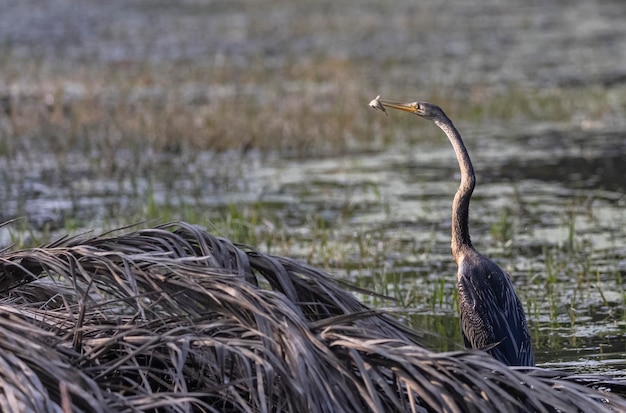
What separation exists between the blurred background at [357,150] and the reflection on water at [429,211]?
1.0 inches

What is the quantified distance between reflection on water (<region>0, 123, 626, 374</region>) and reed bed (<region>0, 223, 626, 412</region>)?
2.39 meters

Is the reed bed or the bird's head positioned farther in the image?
the bird's head

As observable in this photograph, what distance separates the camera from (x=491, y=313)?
532cm

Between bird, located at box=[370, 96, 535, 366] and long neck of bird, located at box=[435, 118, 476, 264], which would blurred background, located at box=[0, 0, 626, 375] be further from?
long neck of bird, located at box=[435, 118, 476, 264]

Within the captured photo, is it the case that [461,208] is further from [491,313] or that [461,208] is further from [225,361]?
[225,361]

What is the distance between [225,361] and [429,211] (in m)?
6.30

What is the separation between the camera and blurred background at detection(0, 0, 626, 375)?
8188 mm

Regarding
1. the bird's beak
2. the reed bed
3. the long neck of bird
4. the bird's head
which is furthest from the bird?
the reed bed

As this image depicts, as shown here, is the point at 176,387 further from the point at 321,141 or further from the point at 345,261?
the point at 321,141

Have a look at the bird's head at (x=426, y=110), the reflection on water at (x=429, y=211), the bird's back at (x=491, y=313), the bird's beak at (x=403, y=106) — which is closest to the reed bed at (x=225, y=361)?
the bird's back at (x=491, y=313)

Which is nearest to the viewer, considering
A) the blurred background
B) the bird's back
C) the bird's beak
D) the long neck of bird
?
the bird's back

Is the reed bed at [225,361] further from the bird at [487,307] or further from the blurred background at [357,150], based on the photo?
the bird at [487,307]

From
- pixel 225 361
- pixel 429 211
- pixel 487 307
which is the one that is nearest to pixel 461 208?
pixel 487 307

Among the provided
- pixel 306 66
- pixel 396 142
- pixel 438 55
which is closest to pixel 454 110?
pixel 396 142
